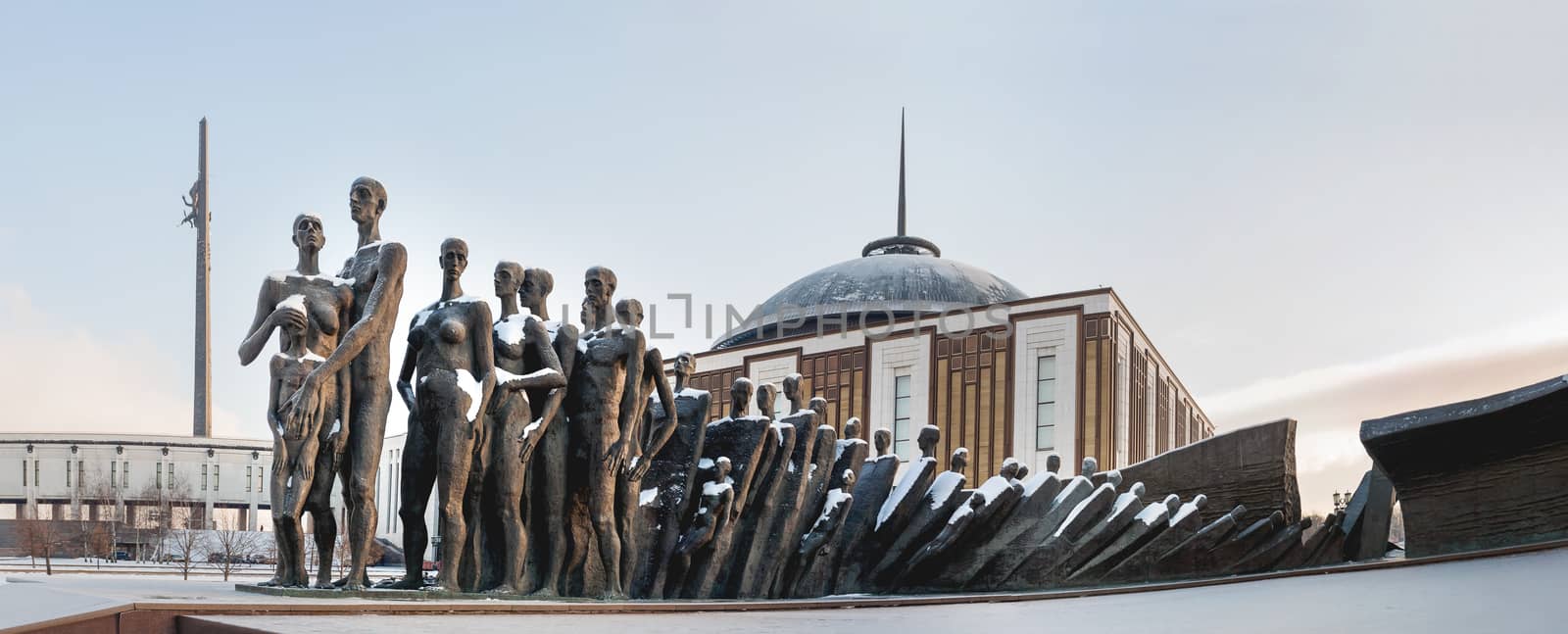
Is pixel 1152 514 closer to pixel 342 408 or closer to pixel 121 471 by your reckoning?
pixel 342 408

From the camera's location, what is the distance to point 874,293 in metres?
50.9

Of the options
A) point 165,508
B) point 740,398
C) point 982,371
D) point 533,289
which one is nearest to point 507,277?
point 533,289

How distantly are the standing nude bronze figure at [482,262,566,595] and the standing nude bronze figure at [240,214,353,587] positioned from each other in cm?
92

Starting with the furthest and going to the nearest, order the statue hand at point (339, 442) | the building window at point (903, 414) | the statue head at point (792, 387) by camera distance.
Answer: the building window at point (903, 414), the statue head at point (792, 387), the statue hand at point (339, 442)

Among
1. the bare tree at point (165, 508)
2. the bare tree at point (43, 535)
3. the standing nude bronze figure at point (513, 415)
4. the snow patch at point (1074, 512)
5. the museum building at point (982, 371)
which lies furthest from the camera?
the bare tree at point (165, 508)

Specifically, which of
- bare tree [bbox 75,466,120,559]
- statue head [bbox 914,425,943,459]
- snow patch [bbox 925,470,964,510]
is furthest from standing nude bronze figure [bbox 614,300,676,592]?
bare tree [bbox 75,466,120,559]

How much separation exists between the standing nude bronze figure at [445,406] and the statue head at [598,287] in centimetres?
105

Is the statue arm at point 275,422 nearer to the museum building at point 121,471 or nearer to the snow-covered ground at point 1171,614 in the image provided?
the snow-covered ground at point 1171,614

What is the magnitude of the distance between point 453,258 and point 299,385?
1177 millimetres

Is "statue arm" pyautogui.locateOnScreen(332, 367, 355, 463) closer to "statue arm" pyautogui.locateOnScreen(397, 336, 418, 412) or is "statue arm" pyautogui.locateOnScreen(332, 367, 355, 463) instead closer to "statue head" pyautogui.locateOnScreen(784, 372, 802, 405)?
"statue arm" pyautogui.locateOnScreen(397, 336, 418, 412)

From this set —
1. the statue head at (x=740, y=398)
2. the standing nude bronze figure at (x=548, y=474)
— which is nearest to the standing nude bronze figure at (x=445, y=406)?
the standing nude bronze figure at (x=548, y=474)

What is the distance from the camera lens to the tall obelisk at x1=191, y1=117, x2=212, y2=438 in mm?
65188

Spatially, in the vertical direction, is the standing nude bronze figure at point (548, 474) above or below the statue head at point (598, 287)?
below

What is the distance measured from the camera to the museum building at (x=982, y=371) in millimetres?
39469
